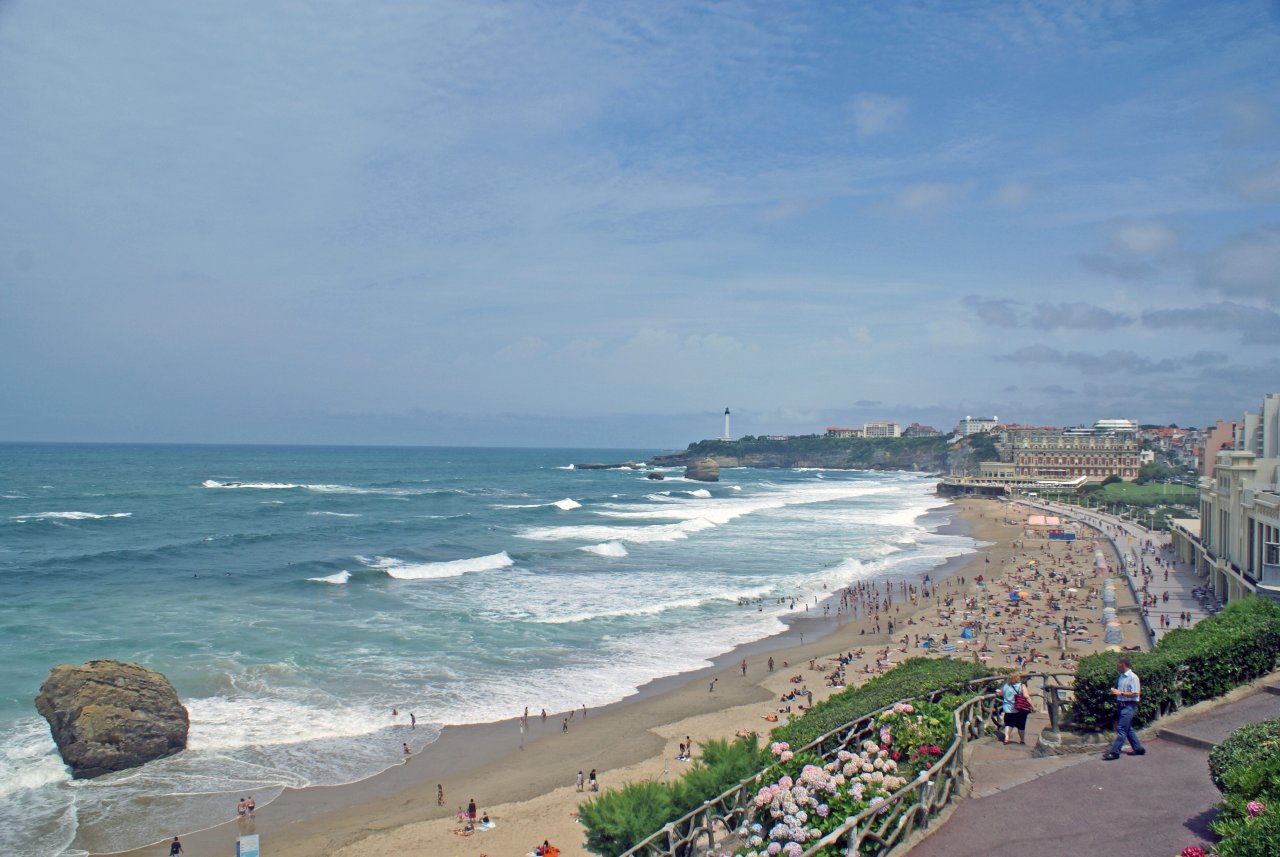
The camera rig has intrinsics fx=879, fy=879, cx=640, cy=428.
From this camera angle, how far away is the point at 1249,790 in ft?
25.0

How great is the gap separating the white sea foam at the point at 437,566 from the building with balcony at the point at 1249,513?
1262 inches

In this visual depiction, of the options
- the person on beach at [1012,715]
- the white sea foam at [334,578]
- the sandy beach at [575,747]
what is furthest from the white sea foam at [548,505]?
the person on beach at [1012,715]

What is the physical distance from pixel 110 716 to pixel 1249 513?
32877 millimetres

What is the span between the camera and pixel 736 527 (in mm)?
66250

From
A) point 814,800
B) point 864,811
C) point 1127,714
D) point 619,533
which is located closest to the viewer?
point 864,811

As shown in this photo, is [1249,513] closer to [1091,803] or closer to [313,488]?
[1091,803]

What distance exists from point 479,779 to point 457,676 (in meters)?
7.13

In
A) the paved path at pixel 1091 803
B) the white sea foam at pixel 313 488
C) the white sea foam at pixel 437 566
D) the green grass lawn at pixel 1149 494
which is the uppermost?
the paved path at pixel 1091 803

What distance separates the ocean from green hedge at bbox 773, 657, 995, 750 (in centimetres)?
1196

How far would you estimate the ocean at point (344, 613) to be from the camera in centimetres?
2023

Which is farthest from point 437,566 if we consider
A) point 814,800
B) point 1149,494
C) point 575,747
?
point 1149,494

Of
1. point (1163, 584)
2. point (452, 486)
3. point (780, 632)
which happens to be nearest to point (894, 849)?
point (780, 632)

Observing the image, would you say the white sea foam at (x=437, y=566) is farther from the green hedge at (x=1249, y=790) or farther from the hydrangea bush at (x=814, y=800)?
the green hedge at (x=1249, y=790)

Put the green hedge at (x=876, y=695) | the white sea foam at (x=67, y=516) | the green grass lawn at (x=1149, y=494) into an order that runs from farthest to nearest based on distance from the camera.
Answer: the green grass lawn at (x=1149, y=494) < the white sea foam at (x=67, y=516) < the green hedge at (x=876, y=695)
